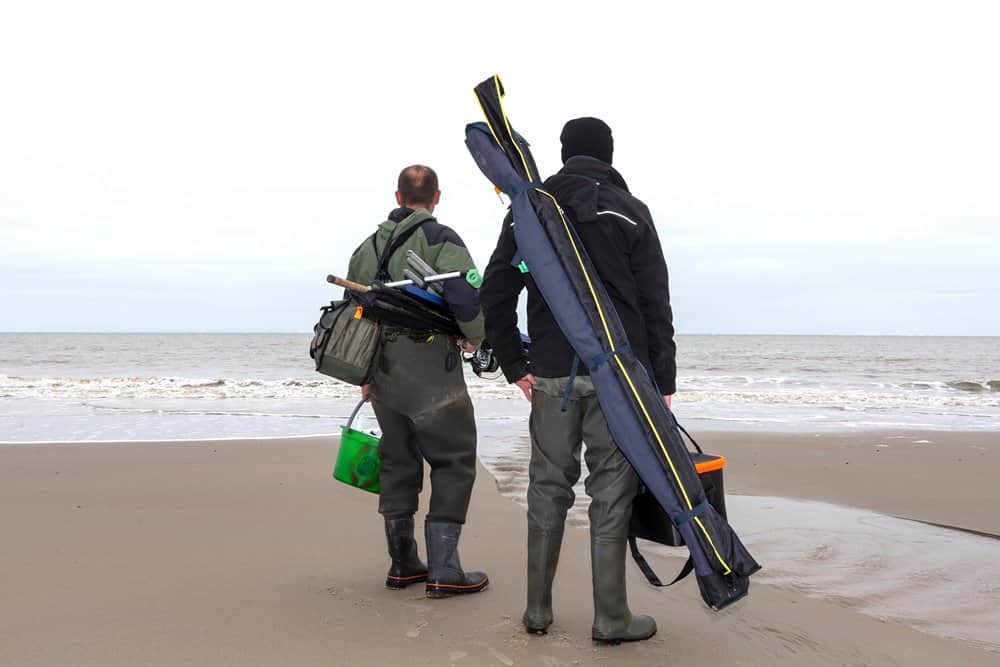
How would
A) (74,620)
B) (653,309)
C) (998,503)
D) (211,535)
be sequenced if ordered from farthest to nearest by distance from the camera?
(998,503), (211,535), (74,620), (653,309)

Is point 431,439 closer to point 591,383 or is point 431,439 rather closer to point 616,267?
point 591,383

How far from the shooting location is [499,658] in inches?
101

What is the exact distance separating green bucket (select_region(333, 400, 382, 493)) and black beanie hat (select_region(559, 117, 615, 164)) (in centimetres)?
151

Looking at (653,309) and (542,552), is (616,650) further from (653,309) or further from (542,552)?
(653,309)

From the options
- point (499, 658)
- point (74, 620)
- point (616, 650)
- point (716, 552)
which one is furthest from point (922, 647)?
point (74, 620)

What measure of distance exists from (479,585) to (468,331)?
1157 millimetres

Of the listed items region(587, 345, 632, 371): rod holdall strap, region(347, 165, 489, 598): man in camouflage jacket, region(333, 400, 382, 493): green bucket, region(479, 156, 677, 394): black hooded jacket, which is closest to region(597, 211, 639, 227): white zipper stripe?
region(479, 156, 677, 394): black hooded jacket

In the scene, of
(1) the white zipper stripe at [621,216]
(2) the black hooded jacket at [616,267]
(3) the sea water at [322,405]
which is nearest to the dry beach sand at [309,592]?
(2) the black hooded jacket at [616,267]

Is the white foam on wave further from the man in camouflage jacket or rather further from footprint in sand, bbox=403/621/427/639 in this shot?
footprint in sand, bbox=403/621/427/639

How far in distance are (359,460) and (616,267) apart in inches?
61.5

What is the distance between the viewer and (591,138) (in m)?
2.83

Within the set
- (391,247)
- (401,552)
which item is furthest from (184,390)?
(391,247)

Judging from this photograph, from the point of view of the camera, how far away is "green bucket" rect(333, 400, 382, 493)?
134 inches

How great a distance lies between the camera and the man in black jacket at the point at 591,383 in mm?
2623
